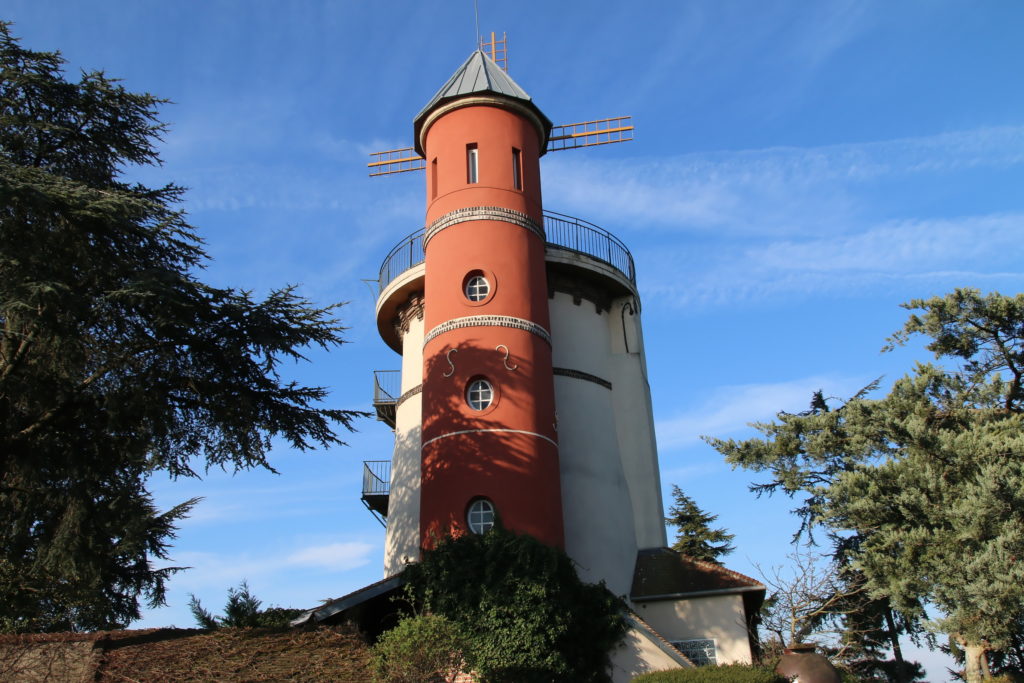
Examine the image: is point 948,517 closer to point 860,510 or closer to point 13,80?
point 860,510

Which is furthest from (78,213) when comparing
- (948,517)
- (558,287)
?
(948,517)

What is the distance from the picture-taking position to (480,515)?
1906 centimetres

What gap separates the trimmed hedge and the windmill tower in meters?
4.06

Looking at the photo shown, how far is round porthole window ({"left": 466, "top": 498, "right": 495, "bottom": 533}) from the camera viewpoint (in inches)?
746

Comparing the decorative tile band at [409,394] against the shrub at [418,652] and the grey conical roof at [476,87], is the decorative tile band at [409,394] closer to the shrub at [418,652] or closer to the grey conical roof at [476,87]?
the grey conical roof at [476,87]

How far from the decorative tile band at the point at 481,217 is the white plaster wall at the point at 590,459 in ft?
10.0

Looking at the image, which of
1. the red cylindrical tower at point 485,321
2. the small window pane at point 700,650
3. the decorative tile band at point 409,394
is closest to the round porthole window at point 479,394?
the red cylindrical tower at point 485,321

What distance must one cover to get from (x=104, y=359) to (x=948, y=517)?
16.1m

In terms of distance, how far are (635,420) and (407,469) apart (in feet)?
20.2

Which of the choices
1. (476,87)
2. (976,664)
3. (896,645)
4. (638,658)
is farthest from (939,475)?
(476,87)

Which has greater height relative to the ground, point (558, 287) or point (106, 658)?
point (558, 287)

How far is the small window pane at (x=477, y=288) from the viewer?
21.4 m

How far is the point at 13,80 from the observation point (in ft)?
53.5

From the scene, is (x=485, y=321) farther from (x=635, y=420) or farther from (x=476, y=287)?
(x=635, y=420)
